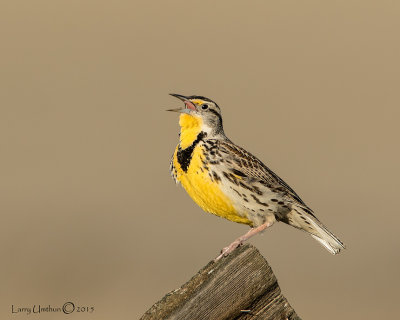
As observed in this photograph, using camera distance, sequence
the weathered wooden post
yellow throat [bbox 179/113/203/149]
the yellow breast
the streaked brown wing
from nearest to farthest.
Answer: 1. the weathered wooden post
2. the yellow breast
3. the streaked brown wing
4. yellow throat [bbox 179/113/203/149]

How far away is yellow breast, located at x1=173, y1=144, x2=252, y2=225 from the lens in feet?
16.1

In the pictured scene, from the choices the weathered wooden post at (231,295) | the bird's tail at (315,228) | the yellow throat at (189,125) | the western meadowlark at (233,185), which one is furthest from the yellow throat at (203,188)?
the weathered wooden post at (231,295)

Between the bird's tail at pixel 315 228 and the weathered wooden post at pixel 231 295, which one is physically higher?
the bird's tail at pixel 315 228

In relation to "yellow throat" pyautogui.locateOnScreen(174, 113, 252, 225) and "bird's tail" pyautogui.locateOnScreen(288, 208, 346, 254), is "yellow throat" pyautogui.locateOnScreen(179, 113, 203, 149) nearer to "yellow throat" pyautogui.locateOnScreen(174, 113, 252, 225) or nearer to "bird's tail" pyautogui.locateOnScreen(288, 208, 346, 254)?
"yellow throat" pyautogui.locateOnScreen(174, 113, 252, 225)

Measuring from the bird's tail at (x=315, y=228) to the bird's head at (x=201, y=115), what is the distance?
0.60 m

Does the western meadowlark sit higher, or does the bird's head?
the bird's head

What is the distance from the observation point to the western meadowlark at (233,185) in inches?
195

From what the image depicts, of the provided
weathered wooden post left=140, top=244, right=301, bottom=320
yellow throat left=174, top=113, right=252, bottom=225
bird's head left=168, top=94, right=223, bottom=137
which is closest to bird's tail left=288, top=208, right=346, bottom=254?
yellow throat left=174, top=113, right=252, bottom=225

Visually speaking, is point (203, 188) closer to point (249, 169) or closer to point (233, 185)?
point (233, 185)

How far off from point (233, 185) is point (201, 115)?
479 millimetres

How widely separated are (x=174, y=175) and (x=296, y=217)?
0.64m

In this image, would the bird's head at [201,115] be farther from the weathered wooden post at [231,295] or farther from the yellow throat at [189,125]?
the weathered wooden post at [231,295]

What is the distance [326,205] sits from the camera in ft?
39.4

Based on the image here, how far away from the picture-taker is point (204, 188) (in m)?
4.92
